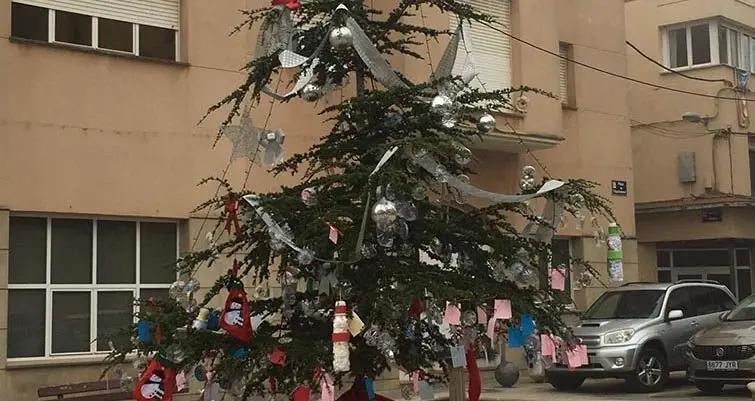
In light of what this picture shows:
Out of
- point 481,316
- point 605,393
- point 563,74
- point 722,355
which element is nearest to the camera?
point 481,316

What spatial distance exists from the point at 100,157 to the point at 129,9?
2.18m

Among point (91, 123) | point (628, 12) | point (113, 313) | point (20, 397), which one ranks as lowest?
point (20, 397)

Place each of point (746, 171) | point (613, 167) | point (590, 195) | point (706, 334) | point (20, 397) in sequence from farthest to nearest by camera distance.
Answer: point (746, 171) → point (613, 167) → point (706, 334) → point (20, 397) → point (590, 195)

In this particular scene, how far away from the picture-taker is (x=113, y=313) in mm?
13914

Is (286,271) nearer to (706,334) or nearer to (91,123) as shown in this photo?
(91,123)

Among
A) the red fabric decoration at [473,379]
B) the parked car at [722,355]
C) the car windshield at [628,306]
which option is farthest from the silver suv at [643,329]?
the red fabric decoration at [473,379]

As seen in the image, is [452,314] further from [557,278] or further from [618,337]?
[618,337]

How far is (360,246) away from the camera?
6.29 metres

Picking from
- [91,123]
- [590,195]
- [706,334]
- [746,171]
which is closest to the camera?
[590,195]

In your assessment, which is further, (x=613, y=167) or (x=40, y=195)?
(x=613, y=167)

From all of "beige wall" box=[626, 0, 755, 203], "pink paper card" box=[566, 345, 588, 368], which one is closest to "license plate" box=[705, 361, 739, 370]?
"pink paper card" box=[566, 345, 588, 368]

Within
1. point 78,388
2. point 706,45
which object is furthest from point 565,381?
point 706,45

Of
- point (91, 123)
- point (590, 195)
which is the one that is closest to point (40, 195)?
point (91, 123)

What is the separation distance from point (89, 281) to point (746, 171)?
57.3 ft
